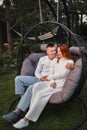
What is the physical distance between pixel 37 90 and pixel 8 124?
60 centimetres

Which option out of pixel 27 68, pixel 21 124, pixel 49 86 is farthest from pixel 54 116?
pixel 27 68

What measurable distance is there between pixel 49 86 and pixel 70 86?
376mm

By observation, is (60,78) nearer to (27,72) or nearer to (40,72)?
(40,72)

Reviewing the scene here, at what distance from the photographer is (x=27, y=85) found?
4273mm

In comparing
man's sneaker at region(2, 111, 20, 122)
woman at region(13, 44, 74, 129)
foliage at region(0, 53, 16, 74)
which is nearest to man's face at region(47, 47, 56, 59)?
woman at region(13, 44, 74, 129)

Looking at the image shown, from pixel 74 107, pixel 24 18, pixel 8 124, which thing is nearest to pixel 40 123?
pixel 8 124

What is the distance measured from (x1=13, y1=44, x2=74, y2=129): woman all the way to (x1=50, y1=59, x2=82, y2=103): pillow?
127 millimetres

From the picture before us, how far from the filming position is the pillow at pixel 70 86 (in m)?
3.81

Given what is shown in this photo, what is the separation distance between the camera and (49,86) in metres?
4.09

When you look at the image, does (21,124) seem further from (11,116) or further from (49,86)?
(49,86)

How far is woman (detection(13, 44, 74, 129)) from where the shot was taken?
3852 millimetres

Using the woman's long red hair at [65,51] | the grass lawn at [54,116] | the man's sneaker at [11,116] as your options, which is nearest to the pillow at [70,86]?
the woman's long red hair at [65,51]

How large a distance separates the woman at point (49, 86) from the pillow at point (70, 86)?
0.42ft

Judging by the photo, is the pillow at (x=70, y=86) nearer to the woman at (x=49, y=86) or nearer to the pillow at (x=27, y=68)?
the woman at (x=49, y=86)
